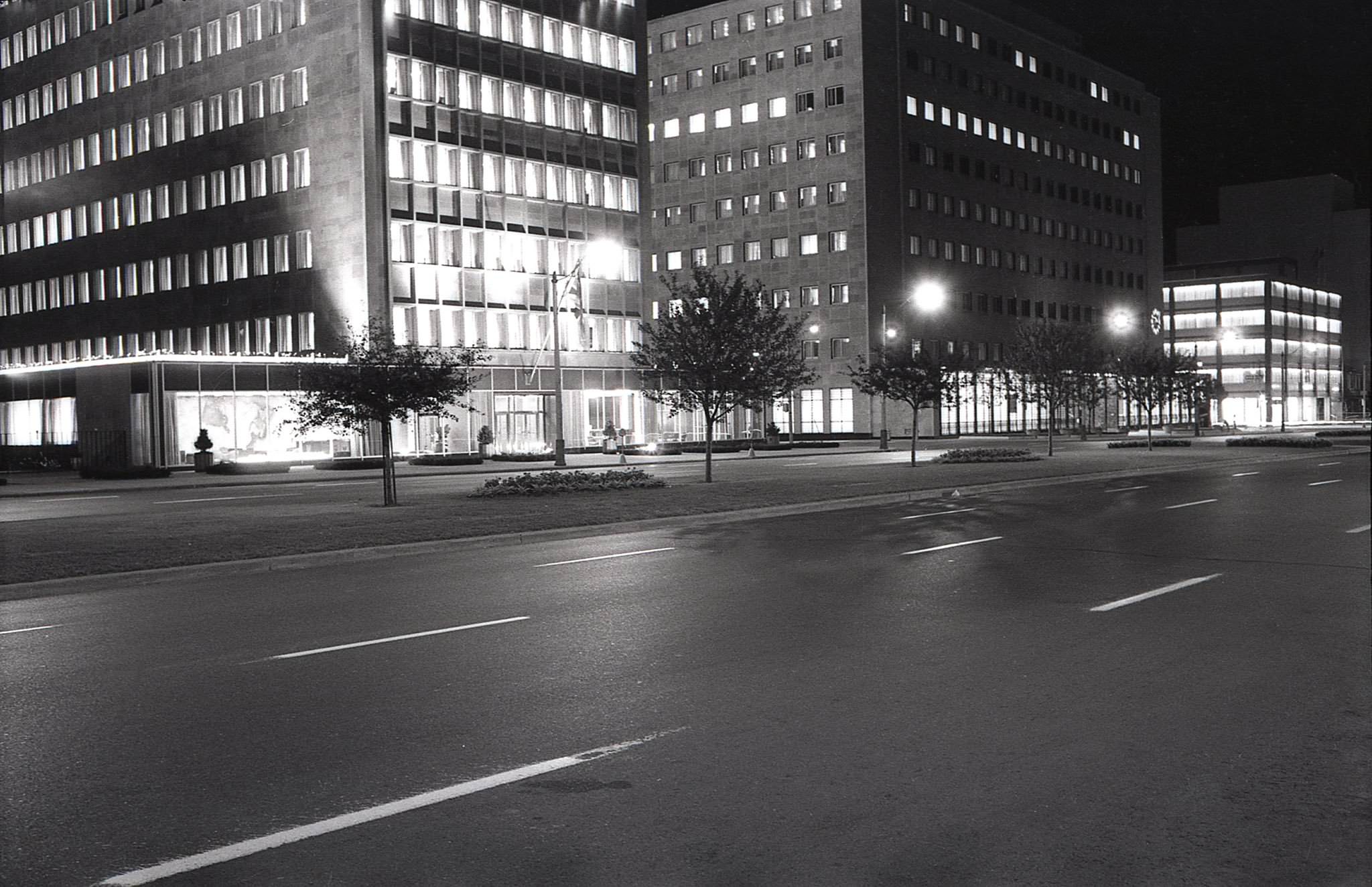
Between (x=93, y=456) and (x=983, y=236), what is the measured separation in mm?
69203

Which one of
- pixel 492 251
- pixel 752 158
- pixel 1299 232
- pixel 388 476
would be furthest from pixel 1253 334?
pixel 388 476

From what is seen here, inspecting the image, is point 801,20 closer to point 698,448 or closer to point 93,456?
point 698,448

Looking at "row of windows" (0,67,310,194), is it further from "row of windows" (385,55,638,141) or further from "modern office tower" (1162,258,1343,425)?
"modern office tower" (1162,258,1343,425)

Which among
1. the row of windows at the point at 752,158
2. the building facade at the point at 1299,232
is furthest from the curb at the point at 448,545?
the building facade at the point at 1299,232

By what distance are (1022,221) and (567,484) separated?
80050 millimetres

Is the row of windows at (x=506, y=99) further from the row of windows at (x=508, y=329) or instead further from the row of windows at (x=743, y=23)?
the row of windows at (x=743, y=23)

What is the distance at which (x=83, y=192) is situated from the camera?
236 feet

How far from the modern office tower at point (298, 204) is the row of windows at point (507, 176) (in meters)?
0.15

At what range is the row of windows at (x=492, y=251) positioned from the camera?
60.8 meters

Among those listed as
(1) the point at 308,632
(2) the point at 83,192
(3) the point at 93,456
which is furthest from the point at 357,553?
(2) the point at 83,192

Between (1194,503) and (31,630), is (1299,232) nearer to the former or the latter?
(1194,503)

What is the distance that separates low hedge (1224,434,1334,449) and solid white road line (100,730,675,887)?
4823 cm

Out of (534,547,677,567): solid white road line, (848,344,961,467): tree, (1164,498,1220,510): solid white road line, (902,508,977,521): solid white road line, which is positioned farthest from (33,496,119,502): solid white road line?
(1164,498,1220,510): solid white road line

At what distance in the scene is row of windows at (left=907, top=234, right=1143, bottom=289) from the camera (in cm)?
9019
